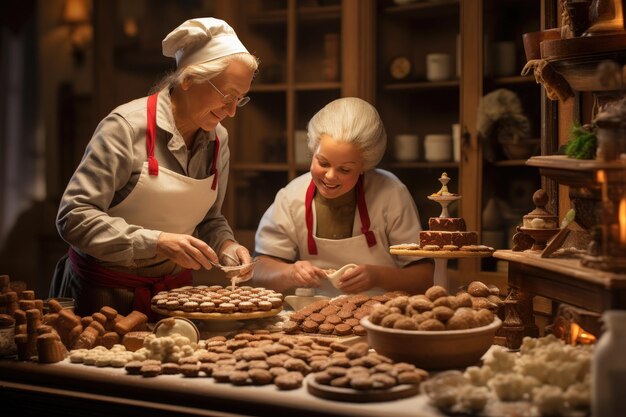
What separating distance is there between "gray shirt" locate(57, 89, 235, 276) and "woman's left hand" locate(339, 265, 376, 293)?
45 centimetres

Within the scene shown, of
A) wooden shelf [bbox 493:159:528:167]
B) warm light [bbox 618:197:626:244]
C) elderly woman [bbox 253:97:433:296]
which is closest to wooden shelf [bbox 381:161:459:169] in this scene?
wooden shelf [bbox 493:159:528:167]

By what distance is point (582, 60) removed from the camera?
238 cm

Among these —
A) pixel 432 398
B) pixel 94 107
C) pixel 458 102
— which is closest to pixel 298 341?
pixel 432 398

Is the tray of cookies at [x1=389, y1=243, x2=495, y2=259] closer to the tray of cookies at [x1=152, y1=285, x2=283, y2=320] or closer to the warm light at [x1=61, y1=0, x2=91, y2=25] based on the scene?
the tray of cookies at [x1=152, y1=285, x2=283, y2=320]

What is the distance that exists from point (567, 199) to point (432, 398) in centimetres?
116

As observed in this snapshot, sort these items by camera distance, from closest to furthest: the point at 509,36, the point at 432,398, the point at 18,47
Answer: the point at 432,398
the point at 509,36
the point at 18,47

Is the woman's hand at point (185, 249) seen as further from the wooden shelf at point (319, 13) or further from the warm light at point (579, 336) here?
the wooden shelf at point (319, 13)

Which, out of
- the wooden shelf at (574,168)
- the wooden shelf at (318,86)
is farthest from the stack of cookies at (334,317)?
the wooden shelf at (318,86)

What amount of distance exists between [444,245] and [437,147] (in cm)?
194

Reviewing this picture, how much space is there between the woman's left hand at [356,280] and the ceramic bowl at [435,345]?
98 cm

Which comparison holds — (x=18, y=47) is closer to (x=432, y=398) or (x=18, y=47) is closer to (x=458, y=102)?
(x=458, y=102)

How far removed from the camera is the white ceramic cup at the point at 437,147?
4590mm

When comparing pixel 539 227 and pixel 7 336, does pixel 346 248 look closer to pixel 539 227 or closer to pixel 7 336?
pixel 539 227

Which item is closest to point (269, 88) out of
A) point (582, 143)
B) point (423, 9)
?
point (423, 9)
